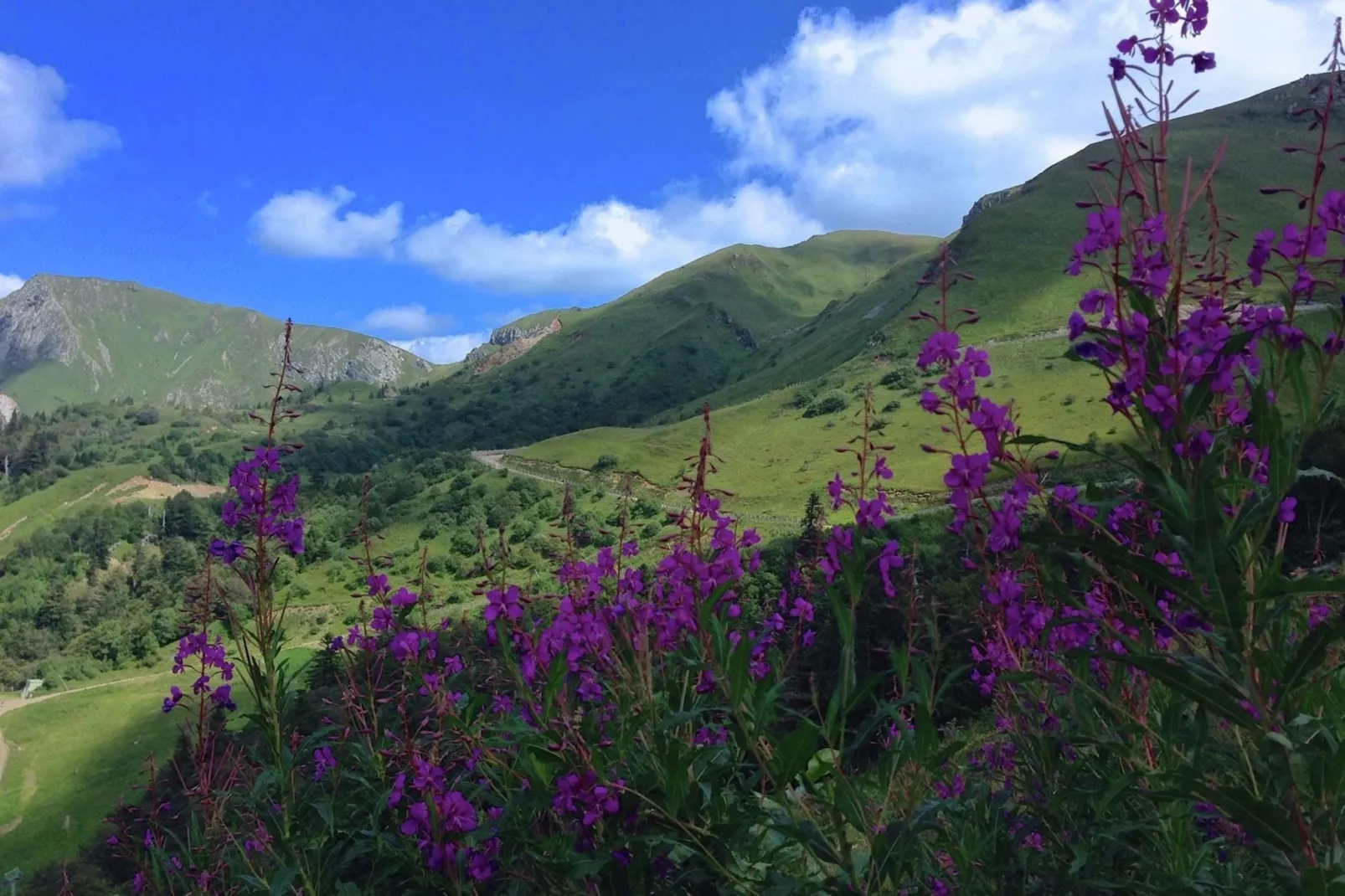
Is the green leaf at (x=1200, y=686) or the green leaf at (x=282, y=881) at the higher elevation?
the green leaf at (x=1200, y=686)

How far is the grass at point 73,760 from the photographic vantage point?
142ft

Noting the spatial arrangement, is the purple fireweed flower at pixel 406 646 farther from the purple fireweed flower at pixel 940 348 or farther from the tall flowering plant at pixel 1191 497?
the purple fireweed flower at pixel 940 348

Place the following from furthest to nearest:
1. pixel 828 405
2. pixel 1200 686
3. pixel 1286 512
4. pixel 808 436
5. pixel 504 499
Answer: pixel 828 405, pixel 808 436, pixel 504 499, pixel 1286 512, pixel 1200 686

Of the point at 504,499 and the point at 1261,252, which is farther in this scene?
the point at 504,499

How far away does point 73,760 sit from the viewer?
184 feet

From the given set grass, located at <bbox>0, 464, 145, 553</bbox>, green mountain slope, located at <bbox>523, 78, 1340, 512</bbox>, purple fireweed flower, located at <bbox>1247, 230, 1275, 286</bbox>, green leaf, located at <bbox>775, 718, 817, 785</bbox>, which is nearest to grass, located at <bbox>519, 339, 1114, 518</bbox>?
green mountain slope, located at <bbox>523, 78, 1340, 512</bbox>

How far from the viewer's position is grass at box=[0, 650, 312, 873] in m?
43.4

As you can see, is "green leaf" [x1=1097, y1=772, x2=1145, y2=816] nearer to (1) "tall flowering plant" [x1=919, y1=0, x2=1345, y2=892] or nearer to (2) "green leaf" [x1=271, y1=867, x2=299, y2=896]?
(1) "tall flowering plant" [x1=919, y1=0, x2=1345, y2=892]

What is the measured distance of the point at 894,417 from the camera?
85.2m

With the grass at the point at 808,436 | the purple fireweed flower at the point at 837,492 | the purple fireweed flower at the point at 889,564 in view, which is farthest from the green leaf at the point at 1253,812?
the grass at the point at 808,436

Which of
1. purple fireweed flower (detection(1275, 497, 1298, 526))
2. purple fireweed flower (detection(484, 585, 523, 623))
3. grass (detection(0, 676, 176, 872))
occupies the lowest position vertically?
grass (detection(0, 676, 176, 872))

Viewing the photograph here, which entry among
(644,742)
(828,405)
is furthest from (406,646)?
(828,405)

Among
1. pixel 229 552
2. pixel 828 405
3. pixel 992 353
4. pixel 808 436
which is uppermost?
pixel 229 552

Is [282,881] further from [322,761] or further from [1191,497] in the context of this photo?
[1191,497]
